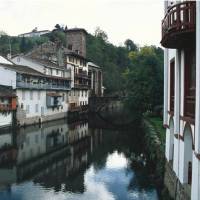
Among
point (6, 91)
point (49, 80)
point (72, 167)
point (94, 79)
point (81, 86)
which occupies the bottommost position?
point (72, 167)

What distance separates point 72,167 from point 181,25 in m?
17.4

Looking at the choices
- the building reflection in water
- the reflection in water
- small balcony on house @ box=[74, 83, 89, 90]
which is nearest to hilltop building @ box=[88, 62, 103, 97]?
small balcony on house @ box=[74, 83, 89, 90]

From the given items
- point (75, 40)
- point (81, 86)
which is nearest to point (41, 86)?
point (81, 86)

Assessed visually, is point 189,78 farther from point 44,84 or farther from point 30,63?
point 30,63

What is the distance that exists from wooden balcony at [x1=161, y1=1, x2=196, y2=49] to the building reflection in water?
11.0 metres

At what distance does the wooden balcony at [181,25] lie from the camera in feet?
42.6

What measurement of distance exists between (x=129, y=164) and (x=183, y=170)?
14205 mm

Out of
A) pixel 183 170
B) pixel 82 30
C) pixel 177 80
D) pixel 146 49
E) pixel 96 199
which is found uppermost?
pixel 82 30

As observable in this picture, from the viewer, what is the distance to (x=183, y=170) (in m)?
15.3

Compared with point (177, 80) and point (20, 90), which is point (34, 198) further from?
point (20, 90)

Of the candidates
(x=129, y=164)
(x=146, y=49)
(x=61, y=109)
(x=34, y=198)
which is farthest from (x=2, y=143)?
(x=146, y=49)

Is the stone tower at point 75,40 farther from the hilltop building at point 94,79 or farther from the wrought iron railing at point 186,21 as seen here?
the wrought iron railing at point 186,21

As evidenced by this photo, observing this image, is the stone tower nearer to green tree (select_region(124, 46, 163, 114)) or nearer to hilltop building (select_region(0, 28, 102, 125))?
hilltop building (select_region(0, 28, 102, 125))

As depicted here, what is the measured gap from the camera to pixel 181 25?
1309 cm
